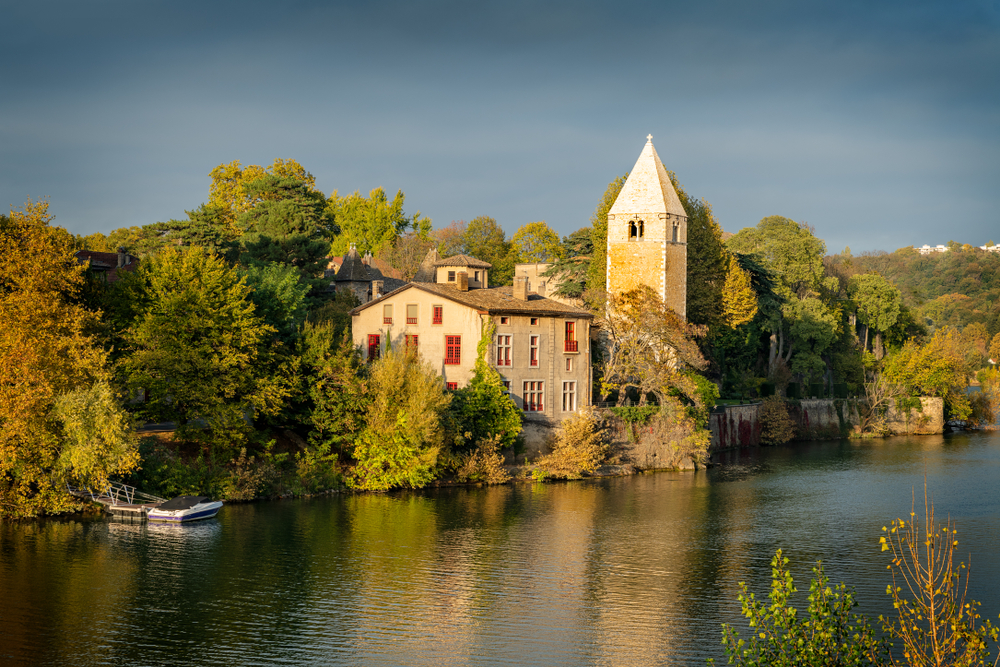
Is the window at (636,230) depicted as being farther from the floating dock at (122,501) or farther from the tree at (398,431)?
the floating dock at (122,501)

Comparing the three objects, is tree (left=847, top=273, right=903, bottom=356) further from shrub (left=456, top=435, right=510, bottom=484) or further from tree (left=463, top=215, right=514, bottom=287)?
shrub (left=456, top=435, right=510, bottom=484)

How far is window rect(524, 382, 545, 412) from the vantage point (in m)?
56.1

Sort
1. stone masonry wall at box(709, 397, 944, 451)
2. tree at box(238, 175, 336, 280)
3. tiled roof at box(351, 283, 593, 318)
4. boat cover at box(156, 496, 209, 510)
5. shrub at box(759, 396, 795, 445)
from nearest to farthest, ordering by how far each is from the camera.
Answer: boat cover at box(156, 496, 209, 510)
tiled roof at box(351, 283, 593, 318)
stone masonry wall at box(709, 397, 944, 451)
tree at box(238, 175, 336, 280)
shrub at box(759, 396, 795, 445)

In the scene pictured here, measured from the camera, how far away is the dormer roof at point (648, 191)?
6738 centimetres

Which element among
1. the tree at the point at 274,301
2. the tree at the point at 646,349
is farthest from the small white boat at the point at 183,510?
the tree at the point at 646,349

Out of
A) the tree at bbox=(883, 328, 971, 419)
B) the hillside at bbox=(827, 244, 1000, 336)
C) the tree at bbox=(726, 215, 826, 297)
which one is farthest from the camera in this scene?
the hillside at bbox=(827, 244, 1000, 336)

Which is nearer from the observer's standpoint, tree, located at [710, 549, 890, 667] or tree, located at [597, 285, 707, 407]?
tree, located at [710, 549, 890, 667]

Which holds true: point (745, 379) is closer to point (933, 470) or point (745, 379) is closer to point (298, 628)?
point (933, 470)

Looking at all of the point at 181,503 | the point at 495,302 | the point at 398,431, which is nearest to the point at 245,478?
the point at 181,503

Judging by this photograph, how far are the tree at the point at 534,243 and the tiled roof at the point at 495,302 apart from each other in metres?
56.2

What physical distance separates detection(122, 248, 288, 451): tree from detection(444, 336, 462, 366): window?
10.8 metres

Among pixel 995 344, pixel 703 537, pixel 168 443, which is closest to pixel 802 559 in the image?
→ pixel 703 537

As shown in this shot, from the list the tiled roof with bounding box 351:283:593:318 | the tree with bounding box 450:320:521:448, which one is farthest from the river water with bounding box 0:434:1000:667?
the tiled roof with bounding box 351:283:593:318

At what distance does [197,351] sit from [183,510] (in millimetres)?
8232
